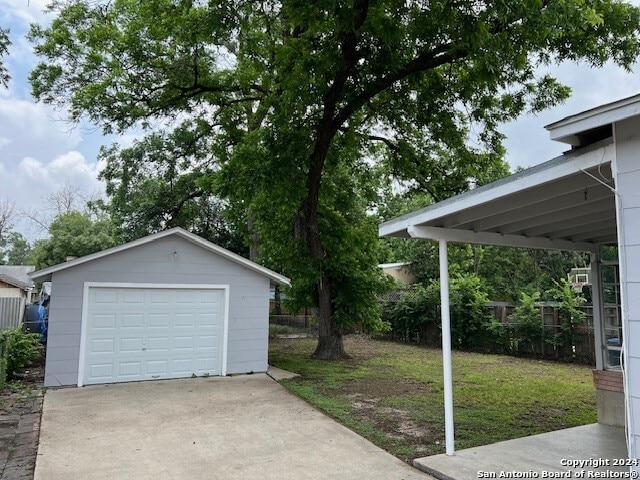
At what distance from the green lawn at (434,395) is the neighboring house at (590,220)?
3.14 ft

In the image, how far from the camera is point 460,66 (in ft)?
33.1

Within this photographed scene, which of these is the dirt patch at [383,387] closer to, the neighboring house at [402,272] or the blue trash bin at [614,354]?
the blue trash bin at [614,354]

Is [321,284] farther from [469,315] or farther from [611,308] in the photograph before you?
[611,308]

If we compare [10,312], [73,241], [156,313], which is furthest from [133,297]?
[73,241]

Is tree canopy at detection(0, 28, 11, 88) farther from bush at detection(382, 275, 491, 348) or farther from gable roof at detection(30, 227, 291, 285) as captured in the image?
bush at detection(382, 275, 491, 348)

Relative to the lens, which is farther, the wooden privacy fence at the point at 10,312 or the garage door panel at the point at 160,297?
the wooden privacy fence at the point at 10,312

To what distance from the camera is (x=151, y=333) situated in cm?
949

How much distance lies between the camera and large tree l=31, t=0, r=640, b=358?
762cm

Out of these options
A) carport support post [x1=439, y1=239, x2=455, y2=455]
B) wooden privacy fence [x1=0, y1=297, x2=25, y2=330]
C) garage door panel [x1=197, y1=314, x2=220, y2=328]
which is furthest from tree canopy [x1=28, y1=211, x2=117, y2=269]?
carport support post [x1=439, y1=239, x2=455, y2=455]

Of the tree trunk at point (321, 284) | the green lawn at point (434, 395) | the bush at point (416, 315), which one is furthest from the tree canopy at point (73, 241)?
the green lawn at point (434, 395)

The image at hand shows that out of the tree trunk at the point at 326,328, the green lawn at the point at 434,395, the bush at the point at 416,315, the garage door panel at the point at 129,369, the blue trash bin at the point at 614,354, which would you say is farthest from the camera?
the bush at the point at 416,315

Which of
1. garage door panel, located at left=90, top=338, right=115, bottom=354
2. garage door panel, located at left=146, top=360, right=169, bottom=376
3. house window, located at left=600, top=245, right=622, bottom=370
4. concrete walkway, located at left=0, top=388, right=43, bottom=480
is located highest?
house window, located at left=600, top=245, right=622, bottom=370

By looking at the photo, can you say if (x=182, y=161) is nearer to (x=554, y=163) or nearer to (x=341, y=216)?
(x=341, y=216)

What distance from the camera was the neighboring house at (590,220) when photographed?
2.89 metres
